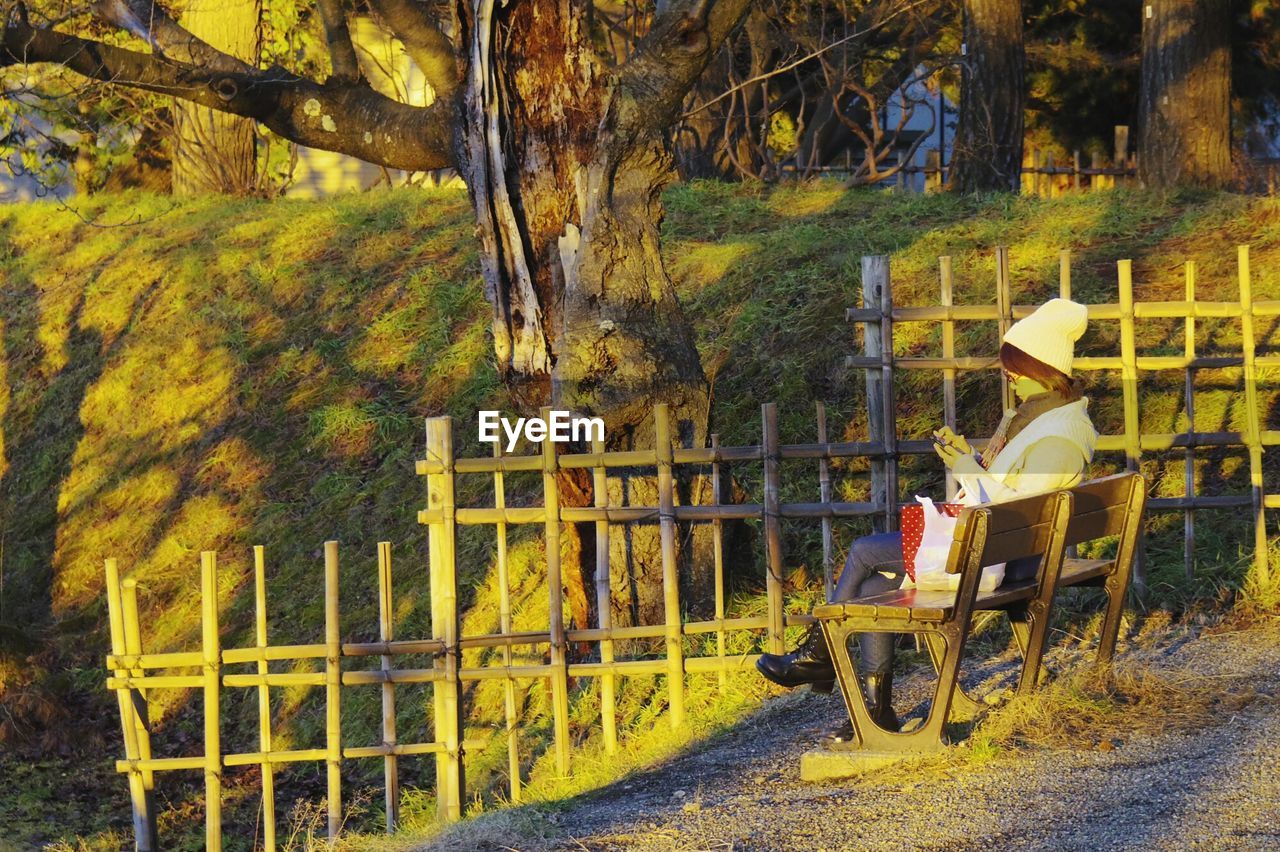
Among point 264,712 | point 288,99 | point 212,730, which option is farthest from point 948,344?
point 288,99

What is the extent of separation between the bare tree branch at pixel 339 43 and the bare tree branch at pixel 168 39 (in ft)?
1.59

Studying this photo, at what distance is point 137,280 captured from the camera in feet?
50.8

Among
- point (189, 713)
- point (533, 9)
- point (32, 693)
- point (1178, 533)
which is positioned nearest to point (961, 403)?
point (1178, 533)

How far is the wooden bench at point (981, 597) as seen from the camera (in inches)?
218

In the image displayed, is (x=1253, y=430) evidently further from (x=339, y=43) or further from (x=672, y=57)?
(x=339, y=43)

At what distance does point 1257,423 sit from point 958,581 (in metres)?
3.10

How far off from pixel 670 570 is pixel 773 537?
1.80 feet

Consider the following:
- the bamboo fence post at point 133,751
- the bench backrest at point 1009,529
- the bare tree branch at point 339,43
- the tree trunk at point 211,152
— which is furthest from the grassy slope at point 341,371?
the bare tree branch at point 339,43

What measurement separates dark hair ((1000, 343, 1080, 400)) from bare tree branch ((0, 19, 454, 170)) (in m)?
4.05

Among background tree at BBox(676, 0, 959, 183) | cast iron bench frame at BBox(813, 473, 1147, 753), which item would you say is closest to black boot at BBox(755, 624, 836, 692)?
cast iron bench frame at BBox(813, 473, 1147, 753)

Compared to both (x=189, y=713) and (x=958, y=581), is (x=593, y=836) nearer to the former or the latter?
(x=958, y=581)

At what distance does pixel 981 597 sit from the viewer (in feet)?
19.2

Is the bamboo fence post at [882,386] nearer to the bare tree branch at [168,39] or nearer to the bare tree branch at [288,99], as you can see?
the bare tree branch at [288,99]

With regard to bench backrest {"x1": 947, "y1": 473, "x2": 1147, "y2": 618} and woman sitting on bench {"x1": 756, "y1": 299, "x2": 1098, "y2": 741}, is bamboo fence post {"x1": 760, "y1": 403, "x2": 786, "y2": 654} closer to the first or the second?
woman sitting on bench {"x1": 756, "y1": 299, "x2": 1098, "y2": 741}
